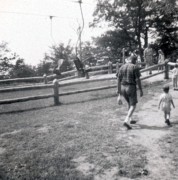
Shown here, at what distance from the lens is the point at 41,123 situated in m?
8.35

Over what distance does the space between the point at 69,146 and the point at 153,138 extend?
199cm

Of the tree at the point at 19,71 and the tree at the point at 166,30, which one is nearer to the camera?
the tree at the point at 19,71

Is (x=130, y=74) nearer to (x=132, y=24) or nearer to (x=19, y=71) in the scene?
(x=19, y=71)

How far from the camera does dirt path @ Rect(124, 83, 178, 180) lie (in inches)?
189

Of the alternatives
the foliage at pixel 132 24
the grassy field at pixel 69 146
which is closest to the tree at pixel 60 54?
the foliage at pixel 132 24

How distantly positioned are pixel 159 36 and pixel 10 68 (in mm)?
22538

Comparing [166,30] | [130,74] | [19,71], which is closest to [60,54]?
[19,71]

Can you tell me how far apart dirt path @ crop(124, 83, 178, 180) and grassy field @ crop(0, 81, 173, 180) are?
0.18m

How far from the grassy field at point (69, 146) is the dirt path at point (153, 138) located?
185 millimetres

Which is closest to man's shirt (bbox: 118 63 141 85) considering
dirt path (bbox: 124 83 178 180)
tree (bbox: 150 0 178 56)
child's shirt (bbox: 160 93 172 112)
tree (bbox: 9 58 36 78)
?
child's shirt (bbox: 160 93 172 112)

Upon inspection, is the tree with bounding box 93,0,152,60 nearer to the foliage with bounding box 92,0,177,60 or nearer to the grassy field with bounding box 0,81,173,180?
→ the foliage with bounding box 92,0,177,60

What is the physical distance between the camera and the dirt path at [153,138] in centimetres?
479

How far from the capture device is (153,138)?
6.43 metres

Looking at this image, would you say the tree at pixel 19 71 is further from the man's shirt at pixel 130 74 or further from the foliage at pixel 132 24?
the man's shirt at pixel 130 74
